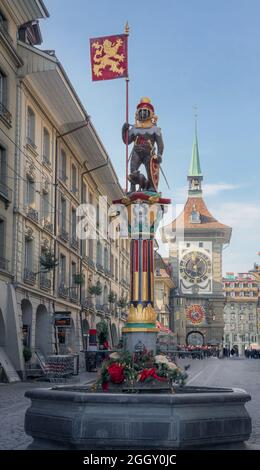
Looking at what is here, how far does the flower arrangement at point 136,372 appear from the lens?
11148 millimetres

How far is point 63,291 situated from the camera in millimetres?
38000

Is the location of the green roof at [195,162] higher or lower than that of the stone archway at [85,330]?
higher

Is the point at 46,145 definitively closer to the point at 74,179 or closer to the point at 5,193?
the point at 74,179

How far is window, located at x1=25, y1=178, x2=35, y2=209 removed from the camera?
3203cm

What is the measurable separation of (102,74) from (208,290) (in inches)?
3778

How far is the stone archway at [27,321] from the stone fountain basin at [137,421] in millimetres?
22213

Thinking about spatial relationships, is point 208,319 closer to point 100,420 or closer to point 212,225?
point 212,225

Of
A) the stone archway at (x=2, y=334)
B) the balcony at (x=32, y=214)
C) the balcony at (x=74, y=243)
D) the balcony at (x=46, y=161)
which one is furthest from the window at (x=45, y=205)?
the stone archway at (x=2, y=334)

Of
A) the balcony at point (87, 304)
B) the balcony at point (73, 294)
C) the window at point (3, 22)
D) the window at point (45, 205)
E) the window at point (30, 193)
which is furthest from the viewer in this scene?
A: the balcony at point (87, 304)

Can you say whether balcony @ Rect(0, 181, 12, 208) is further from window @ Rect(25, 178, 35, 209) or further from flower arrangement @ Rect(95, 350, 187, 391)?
flower arrangement @ Rect(95, 350, 187, 391)

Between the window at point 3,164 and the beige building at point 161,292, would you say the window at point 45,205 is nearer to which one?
the window at point 3,164
